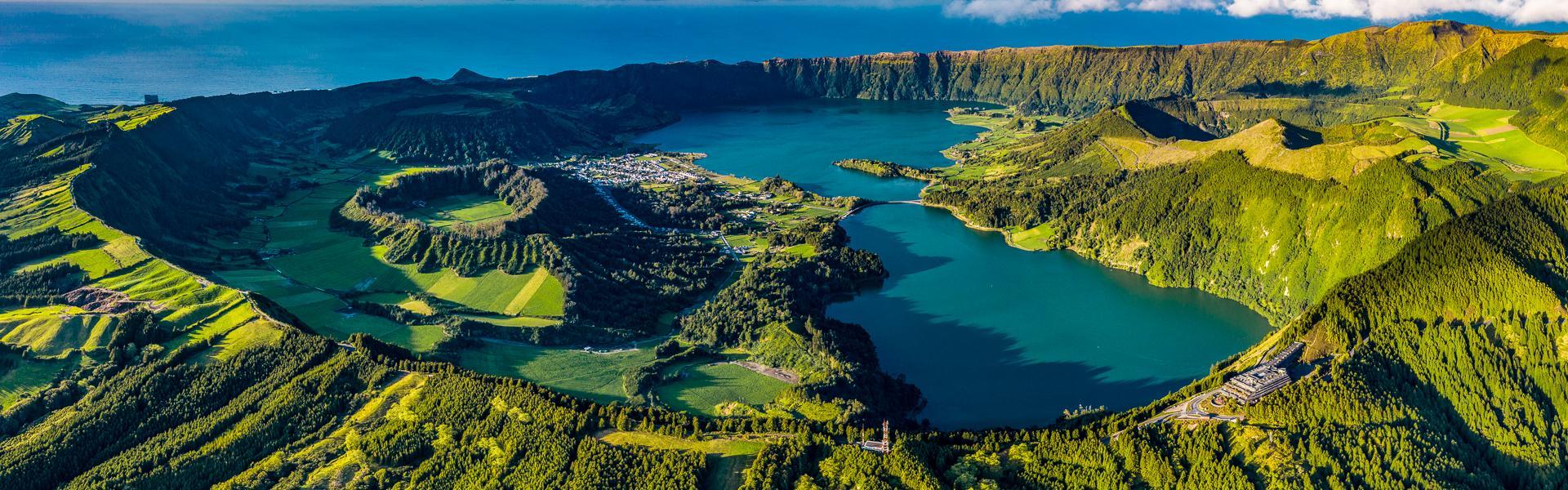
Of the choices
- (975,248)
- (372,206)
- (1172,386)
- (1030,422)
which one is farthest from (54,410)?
(975,248)

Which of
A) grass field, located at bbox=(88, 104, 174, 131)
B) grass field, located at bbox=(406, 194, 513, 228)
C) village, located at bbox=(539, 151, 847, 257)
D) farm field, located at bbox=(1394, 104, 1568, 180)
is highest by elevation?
grass field, located at bbox=(88, 104, 174, 131)

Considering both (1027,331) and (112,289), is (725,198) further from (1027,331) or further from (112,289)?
(112,289)

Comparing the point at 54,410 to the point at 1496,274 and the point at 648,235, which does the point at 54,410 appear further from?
the point at 1496,274

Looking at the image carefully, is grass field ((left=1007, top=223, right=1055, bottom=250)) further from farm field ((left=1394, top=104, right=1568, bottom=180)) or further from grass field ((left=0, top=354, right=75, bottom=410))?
grass field ((left=0, top=354, right=75, bottom=410))

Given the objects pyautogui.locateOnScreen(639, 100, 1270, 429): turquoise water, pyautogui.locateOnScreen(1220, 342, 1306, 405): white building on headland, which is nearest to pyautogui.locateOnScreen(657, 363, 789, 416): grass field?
pyautogui.locateOnScreen(639, 100, 1270, 429): turquoise water

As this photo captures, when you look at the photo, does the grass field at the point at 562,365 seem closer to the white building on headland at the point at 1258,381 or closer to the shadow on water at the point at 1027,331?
the shadow on water at the point at 1027,331
